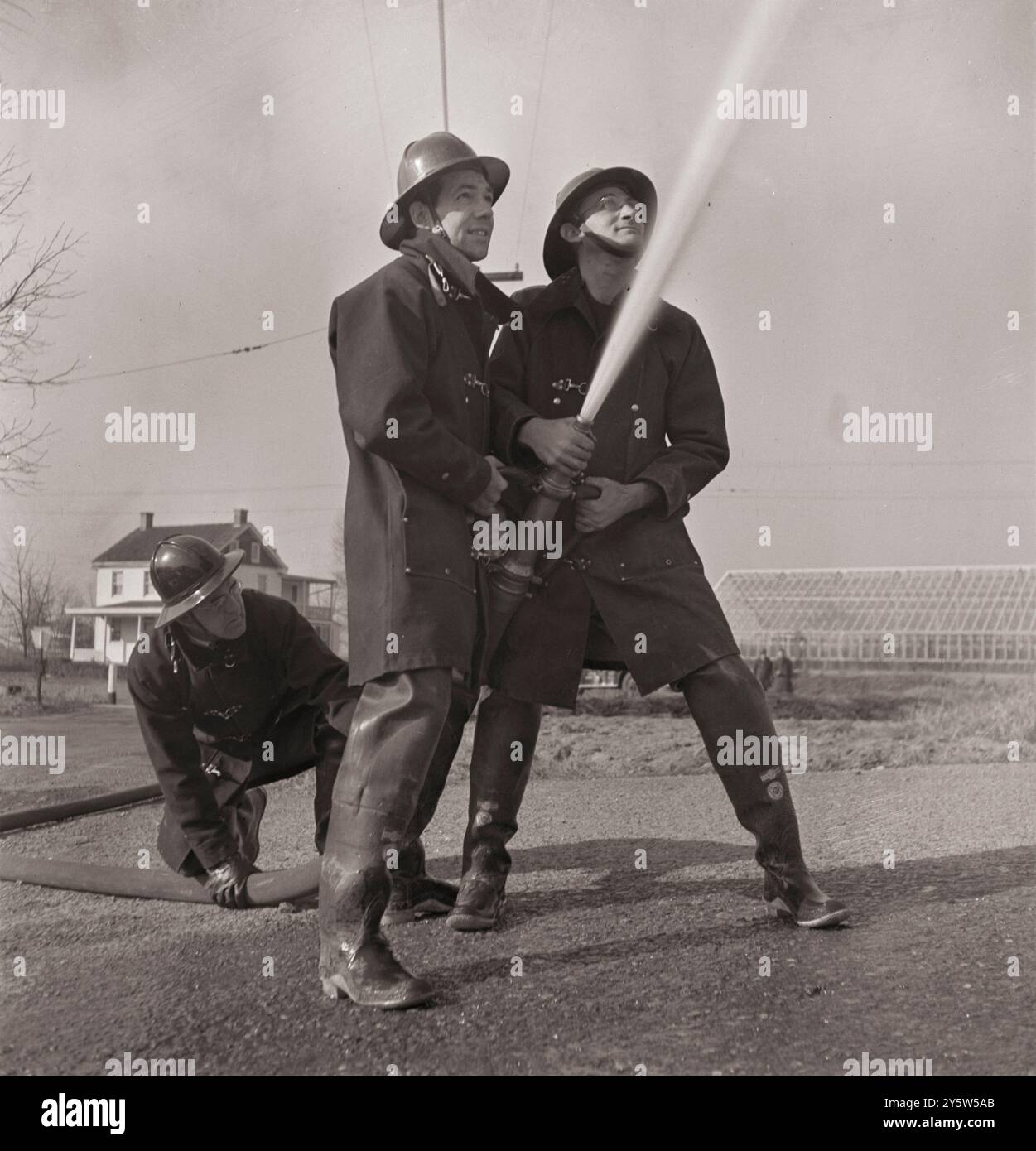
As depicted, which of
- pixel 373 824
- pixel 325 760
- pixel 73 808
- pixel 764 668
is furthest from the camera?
pixel 764 668

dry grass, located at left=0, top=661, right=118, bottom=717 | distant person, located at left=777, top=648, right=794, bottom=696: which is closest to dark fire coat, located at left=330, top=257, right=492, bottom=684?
dry grass, located at left=0, top=661, right=118, bottom=717

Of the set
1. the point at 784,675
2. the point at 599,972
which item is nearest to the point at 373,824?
the point at 599,972

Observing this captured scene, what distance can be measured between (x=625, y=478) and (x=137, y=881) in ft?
6.43

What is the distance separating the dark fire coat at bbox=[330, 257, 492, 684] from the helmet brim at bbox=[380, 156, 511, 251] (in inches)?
8.1

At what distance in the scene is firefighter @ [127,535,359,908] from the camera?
3.43 m

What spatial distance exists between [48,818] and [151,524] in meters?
1.52

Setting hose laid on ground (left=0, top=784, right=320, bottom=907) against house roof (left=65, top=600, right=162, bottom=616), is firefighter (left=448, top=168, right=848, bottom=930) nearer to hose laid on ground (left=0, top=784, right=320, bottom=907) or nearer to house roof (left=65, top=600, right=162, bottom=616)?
hose laid on ground (left=0, top=784, right=320, bottom=907)

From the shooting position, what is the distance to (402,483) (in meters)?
2.61

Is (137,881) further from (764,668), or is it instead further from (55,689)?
(764,668)

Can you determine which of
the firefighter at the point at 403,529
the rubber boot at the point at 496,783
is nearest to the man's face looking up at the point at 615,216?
the firefighter at the point at 403,529

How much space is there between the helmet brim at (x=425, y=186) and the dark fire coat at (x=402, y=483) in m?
0.21

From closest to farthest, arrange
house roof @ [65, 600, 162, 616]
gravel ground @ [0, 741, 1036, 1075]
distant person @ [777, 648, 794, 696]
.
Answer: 1. gravel ground @ [0, 741, 1036, 1075]
2. house roof @ [65, 600, 162, 616]
3. distant person @ [777, 648, 794, 696]

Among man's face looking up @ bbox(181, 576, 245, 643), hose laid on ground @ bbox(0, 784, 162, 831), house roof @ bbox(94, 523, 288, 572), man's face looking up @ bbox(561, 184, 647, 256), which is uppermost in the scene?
man's face looking up @ bbox(561, 184, 647, 256)
